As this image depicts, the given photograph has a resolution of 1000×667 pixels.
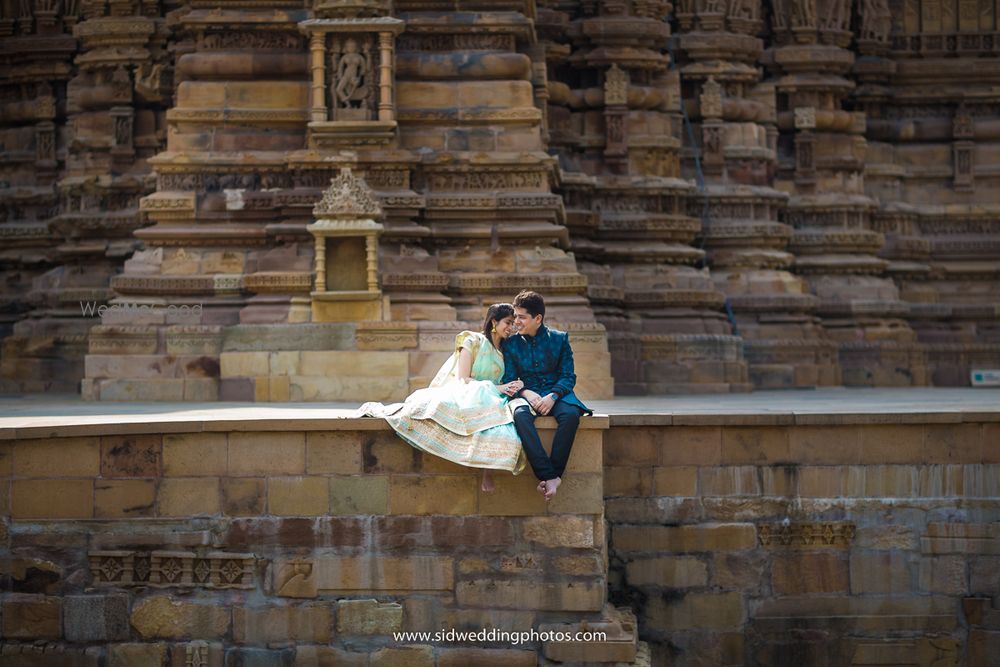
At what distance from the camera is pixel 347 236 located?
21.2m

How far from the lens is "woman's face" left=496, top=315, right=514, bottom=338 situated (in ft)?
49.1

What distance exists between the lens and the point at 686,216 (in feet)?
86.2

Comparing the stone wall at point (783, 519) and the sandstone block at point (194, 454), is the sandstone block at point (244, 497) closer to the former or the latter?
the sandstone block at point (194, 454)

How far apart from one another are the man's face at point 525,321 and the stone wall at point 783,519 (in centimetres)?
203

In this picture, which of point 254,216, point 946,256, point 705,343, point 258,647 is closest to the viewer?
point 258,647

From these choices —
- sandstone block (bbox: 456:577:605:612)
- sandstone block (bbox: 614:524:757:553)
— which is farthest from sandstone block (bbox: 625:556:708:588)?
sandstone block (bbox: 456:577:605:612)

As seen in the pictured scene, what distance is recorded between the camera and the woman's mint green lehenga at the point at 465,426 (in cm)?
1426

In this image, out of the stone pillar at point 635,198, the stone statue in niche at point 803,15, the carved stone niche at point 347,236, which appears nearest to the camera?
the carved stone niche at point 347,236

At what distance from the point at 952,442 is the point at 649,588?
11.3ft

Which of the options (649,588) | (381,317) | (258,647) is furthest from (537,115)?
(258,647)

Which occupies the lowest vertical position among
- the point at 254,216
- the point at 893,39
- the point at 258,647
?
the point at 258,647

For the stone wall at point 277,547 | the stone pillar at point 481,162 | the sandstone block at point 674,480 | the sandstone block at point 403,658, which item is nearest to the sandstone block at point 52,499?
Result: the stone wall at point 277,547

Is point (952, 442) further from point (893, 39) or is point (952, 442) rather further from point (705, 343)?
point (893, 39)

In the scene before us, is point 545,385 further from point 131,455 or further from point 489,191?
point 489,191
